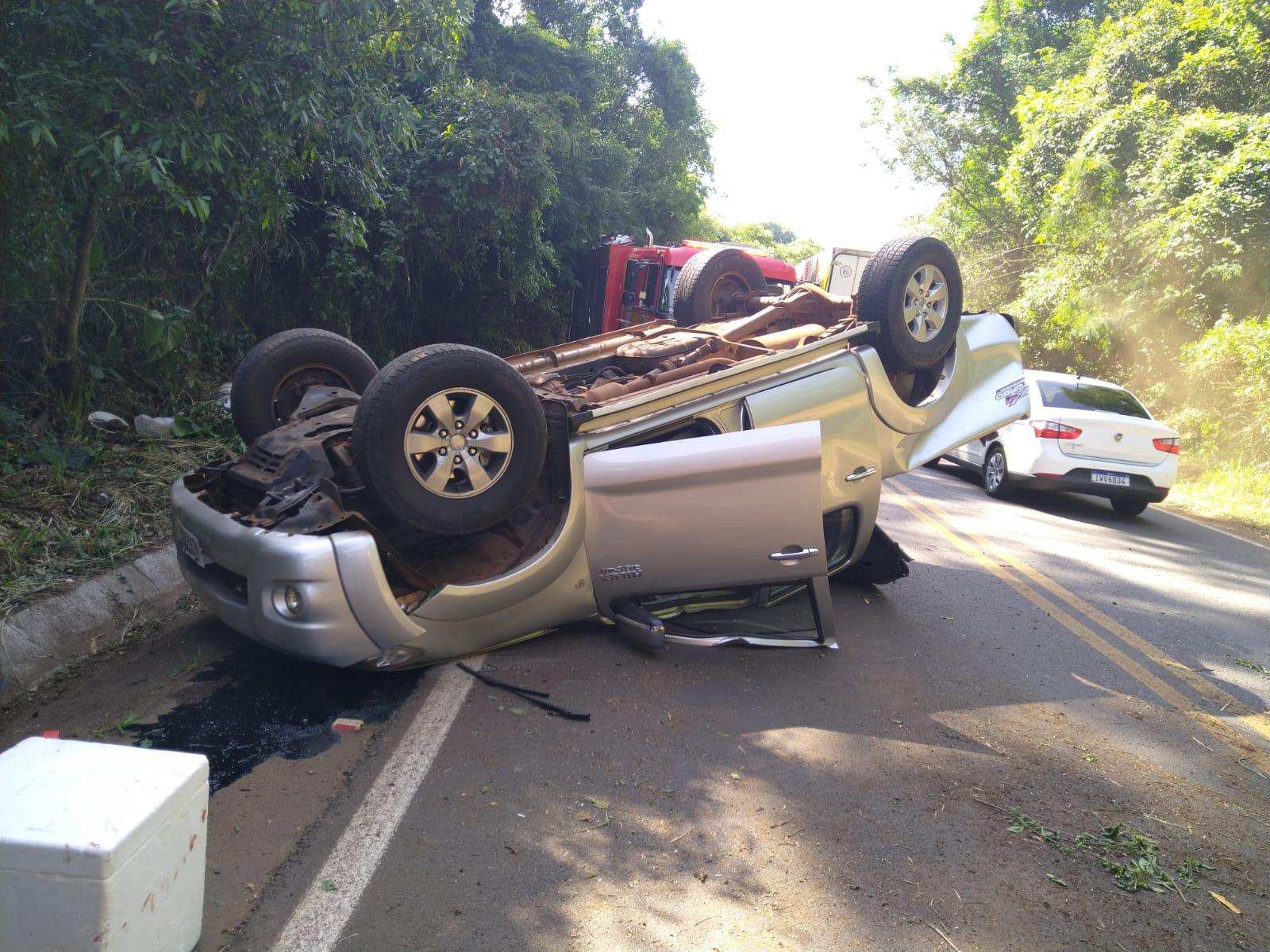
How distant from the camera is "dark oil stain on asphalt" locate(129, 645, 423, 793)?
3621 mm

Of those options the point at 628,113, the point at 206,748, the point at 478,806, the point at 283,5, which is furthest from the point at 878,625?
the point at 628,113

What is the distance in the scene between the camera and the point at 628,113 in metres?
25.9

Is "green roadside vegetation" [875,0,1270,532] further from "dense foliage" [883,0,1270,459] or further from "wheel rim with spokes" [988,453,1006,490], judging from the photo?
"wheel rim with spokes" [988,453,1006,490]

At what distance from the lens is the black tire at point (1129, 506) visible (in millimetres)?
10516

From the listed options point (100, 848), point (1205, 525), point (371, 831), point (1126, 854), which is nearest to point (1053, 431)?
point (1205, 525)

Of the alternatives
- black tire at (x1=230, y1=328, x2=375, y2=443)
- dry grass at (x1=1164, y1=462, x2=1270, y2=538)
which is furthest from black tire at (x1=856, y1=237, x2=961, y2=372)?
dry grass at (x1=1164, y1=462, x2=1270, y2=538)

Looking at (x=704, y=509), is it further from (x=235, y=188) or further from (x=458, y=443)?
(x=235, y=188)

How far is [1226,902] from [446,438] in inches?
137

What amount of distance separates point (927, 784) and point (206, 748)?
2892 mm

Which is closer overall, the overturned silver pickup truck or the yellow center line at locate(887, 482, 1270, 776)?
the overturned silver pickup truck

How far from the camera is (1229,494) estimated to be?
42.4 feet

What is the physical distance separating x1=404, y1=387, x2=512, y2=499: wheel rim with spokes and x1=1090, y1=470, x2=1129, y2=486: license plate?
7867 mm

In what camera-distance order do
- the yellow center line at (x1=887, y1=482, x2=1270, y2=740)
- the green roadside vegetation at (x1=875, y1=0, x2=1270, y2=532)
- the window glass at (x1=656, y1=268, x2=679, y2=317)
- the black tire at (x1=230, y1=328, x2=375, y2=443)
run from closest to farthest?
the yellow center line at (x1=887, y1=482, x2=1270, y2=740) < the black tire at (x1=230, y1=328, x2=375, y2=443) < the green roadside vegetation at (x1=875, y1=0, x2=1270, y2=532) < the window glass at (x1=656, y1=268, x2=679, y2=317)

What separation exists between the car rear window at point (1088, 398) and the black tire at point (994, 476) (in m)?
0.82
